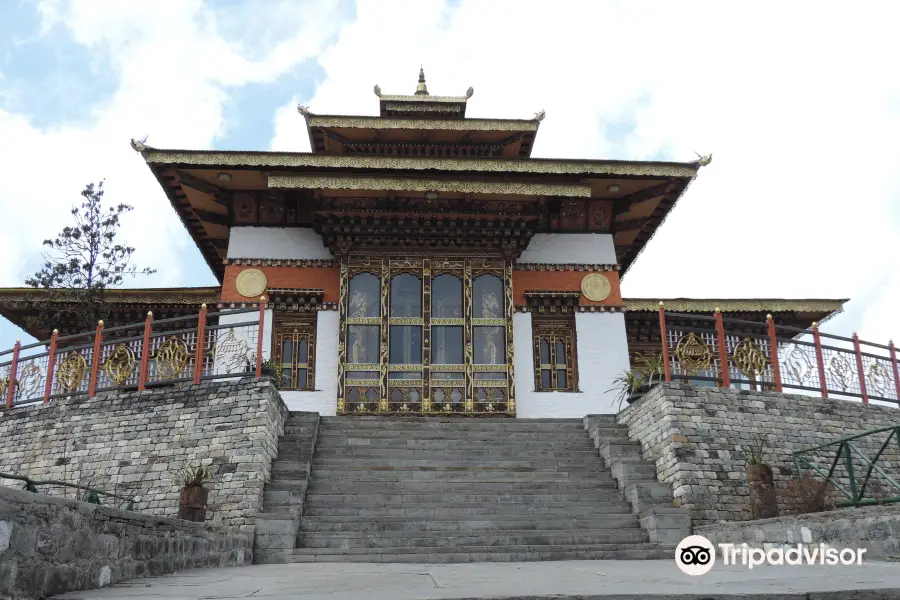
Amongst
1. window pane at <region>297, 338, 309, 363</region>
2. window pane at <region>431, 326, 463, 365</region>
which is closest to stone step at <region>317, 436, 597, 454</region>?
window pane at <region>431, 326, 463, 365</region>

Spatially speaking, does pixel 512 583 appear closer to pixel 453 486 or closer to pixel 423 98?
pixel 453 486

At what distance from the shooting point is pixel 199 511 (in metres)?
9.68

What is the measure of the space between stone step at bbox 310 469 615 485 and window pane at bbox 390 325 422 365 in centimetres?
425

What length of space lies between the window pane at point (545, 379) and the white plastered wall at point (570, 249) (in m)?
2.40

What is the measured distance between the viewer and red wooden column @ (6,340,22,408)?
13516 millimetres

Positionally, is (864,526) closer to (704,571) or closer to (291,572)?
(704,571)

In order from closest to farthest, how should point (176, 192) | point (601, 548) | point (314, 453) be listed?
1. point (601, 548)
2. point (314, 453)
3. point (176, 192)

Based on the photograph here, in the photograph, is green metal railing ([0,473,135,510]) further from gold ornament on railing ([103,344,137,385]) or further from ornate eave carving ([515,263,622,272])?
ornate eave carving ([515,263,622,272])

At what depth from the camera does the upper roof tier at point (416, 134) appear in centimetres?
1900

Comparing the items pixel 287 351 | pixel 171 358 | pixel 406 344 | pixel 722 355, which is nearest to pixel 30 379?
pixel 171 358

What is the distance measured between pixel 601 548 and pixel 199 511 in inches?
191

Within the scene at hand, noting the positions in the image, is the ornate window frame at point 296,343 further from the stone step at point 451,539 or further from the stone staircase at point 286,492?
the stone step at point 451,539

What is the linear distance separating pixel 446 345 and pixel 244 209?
5.32 meters

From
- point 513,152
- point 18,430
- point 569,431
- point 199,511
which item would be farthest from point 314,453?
point 513,152
